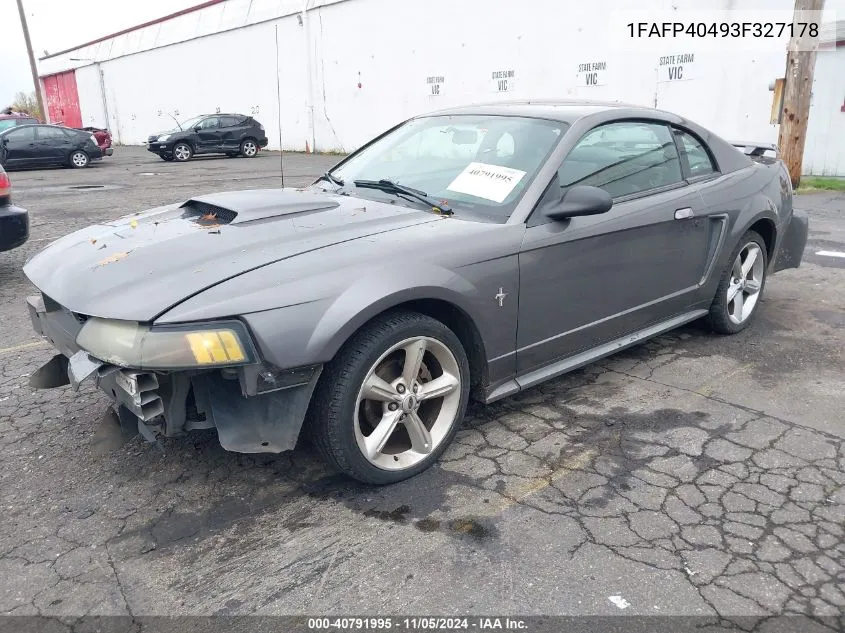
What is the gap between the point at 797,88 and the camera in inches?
446

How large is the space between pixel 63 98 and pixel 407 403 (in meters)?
50.7

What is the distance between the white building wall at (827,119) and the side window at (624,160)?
10892 mm

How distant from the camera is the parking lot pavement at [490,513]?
223 centimetres

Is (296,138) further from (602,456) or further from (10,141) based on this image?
(602,456)

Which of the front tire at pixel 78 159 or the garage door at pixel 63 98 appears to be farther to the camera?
the garage door at pixel 63 98

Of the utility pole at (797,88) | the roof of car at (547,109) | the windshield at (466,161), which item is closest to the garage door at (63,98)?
the utility pole at (797,88)

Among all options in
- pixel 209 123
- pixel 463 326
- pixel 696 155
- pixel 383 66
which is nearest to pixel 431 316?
pixel 463 326

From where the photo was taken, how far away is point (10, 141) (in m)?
19.0

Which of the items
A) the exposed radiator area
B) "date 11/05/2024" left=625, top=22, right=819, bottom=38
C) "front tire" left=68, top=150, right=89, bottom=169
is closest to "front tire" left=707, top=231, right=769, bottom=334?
the exposed radiator area

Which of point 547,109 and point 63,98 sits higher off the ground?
point 63,98

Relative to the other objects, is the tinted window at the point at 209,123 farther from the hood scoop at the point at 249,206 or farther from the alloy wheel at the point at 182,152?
the hood scoop at the point at 249,206

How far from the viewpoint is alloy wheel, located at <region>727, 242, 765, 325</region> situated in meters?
4.53

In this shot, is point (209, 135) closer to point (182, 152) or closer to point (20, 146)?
point (182, 152)

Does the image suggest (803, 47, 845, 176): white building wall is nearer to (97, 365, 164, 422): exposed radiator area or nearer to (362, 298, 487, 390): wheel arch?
(362, 298, 487, 390): wheel arch
